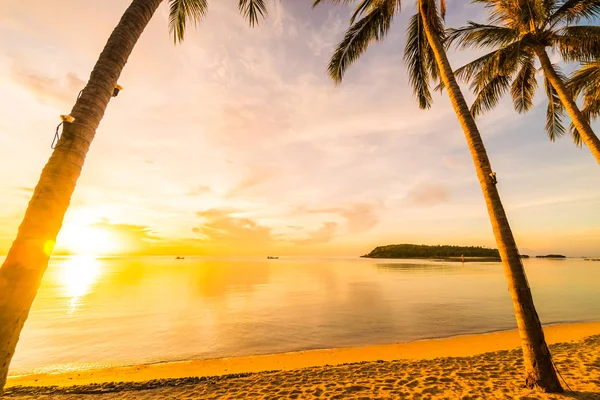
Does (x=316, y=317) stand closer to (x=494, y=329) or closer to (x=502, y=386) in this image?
(x=494, y=329)

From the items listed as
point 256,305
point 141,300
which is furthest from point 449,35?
point 141,300

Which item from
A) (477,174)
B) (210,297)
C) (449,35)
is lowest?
(210,297)

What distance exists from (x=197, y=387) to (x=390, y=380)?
15.2ft

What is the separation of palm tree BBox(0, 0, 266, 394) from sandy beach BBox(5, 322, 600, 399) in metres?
4.55

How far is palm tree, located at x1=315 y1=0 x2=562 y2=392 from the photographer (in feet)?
16.4

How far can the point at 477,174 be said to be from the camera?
230 inches

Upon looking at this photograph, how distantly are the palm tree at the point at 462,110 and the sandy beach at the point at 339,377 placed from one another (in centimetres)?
67

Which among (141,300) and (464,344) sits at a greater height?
(141,300)

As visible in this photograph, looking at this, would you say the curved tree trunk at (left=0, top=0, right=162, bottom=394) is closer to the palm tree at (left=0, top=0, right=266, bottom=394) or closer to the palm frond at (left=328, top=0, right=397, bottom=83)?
the palm tree at (left=0, top=0, right=266, bottom=394)

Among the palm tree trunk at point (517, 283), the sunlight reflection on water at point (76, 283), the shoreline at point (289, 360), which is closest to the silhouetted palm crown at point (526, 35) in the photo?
the palm tree trunk at point (517, 283)

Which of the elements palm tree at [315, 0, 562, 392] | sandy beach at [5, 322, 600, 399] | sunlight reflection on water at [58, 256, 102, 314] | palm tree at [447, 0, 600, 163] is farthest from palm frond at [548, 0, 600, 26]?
sunlight reflection on water at [58, 256, 102, 314]

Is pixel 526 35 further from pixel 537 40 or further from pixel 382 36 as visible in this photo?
pixel 382 36

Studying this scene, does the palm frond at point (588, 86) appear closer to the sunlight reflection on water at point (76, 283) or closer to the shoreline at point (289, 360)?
the shoreline at point (289, 360)

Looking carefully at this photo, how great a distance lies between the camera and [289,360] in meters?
8.87
